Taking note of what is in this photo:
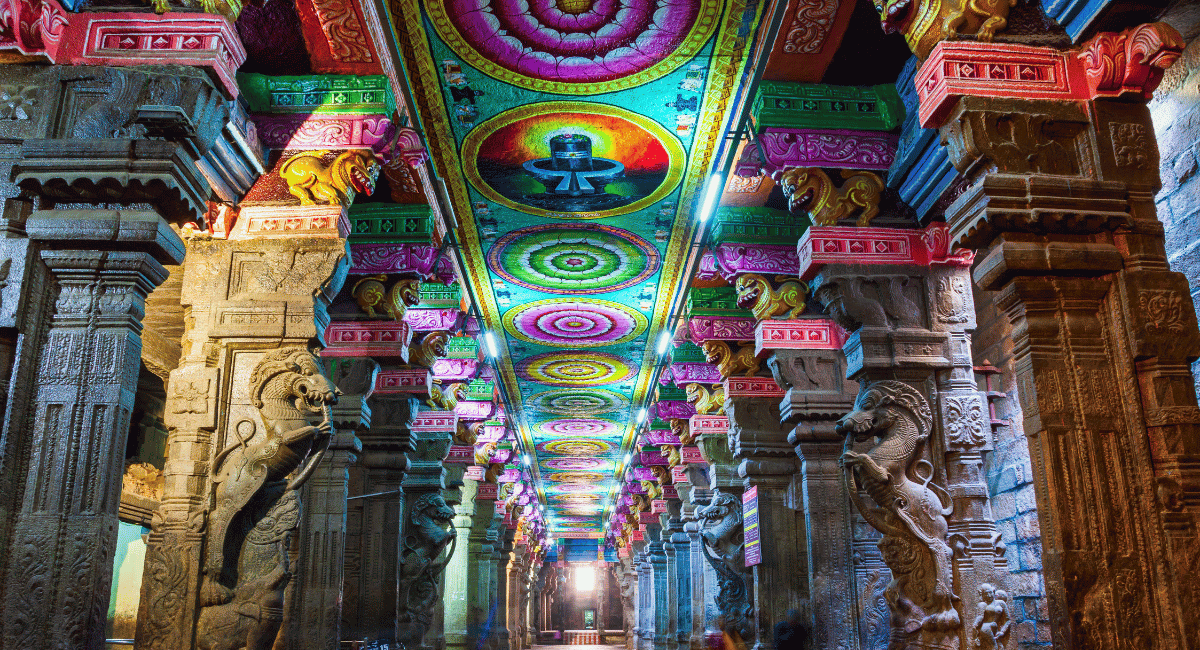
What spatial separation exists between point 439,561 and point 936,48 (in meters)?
8.76

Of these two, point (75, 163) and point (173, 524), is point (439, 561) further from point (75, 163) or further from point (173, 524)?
point (75, 163)

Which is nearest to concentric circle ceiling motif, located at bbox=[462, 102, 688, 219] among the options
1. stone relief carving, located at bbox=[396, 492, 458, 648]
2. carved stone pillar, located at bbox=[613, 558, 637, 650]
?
stone relief carving, located at bbox=[396, 492, 458, 648]

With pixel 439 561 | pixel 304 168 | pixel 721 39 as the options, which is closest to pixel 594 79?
pixel 721 39

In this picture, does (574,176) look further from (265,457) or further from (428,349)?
(265,457)

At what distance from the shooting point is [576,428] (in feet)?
69.1

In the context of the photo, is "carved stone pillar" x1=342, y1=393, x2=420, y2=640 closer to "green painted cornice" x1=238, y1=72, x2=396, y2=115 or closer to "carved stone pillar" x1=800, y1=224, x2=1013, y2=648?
"green painted cornice" x1=238, y1=72, x2=396, y2=115

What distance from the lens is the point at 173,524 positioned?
5531 millimetres

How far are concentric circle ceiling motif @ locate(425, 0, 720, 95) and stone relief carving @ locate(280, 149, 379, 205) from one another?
Answer: 1.23 meters

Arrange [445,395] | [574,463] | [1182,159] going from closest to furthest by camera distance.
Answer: [1182,159] → [445,395] → [574,463]

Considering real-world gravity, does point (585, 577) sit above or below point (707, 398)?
below

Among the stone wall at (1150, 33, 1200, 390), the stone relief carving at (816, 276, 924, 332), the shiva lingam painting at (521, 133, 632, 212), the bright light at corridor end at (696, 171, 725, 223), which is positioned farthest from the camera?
the bright light at corridor end at (696, 171, 725, 223)

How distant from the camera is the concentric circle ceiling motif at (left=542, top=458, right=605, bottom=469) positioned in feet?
81.0

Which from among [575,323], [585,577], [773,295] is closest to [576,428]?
[575,323]

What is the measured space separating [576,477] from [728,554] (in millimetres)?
16056
